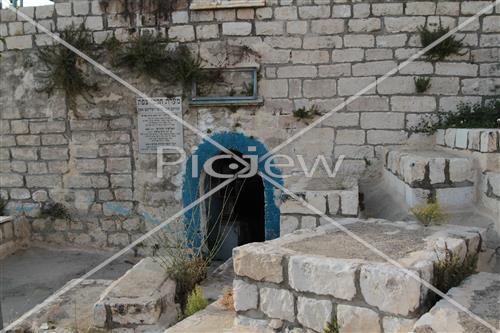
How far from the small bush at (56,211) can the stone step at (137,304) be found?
3078mm

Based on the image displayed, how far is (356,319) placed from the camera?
245 cm

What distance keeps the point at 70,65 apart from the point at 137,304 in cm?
419

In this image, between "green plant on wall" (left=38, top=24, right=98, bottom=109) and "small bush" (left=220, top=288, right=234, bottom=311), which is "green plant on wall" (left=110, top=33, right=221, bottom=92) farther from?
"small bush" (left=220, top=288, right=234, bottom=311)

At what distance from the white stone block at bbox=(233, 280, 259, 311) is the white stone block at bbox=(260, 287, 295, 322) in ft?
0.17

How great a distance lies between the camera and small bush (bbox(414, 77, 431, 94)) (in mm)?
5633

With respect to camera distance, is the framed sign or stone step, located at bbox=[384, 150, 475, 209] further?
the framed sign

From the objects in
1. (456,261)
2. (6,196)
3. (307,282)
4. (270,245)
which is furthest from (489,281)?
(6,196)

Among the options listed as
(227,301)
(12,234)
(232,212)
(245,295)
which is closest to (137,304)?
(227,301)

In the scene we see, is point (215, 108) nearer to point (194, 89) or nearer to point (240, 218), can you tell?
point (194, 89)

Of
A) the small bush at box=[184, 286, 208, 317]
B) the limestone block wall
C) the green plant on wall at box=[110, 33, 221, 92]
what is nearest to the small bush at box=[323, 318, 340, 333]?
the small bush at box=[184, 286, 208, 317]

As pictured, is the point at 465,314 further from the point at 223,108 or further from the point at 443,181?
the point at 223,108

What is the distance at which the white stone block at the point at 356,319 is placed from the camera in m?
2.40

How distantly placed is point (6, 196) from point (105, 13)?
327 cm

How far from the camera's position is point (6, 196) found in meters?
6.89
